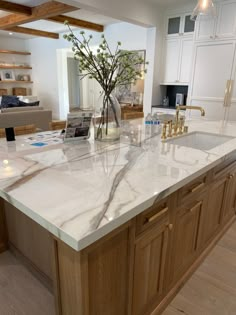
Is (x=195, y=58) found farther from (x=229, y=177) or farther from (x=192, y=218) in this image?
(x=192, y=218)

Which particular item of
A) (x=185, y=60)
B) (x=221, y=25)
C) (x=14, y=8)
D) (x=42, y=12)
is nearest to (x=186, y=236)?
(x=221, y=25)

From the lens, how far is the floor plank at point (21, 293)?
148cm

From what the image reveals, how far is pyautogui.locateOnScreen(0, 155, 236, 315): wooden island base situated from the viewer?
3.00 ft

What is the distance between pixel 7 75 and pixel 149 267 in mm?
8686

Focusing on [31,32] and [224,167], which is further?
[31,32]

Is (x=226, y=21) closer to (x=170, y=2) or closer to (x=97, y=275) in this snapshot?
(x=170, y=2)

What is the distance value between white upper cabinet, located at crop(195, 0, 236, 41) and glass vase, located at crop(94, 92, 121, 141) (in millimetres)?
3030

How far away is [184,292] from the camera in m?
1.64

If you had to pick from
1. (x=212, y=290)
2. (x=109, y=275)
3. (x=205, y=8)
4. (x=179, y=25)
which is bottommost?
(x=212, y=290)

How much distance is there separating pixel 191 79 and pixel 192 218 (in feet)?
11.8

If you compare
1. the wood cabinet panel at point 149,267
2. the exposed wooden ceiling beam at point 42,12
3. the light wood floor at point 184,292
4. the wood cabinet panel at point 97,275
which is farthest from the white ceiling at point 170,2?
the wood cabinet panel at point 97,275

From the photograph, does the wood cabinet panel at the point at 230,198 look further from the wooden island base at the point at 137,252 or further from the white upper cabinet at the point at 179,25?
the white upper cabinet at the point at 179,25

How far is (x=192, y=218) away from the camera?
5.04ft

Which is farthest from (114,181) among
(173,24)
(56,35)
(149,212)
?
(56,35)
